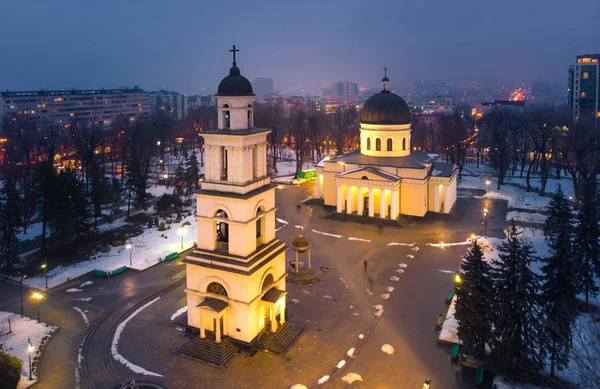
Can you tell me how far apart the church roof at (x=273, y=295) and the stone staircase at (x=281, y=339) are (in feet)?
5.07

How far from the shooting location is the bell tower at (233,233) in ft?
61.2

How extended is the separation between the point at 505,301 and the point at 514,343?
61.0 inches

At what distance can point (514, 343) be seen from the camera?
17.2m

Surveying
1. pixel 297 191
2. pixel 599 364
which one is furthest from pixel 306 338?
pixel 297 191

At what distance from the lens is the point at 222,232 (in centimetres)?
2025

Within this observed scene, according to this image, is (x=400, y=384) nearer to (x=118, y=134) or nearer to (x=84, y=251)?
(x=84, y=251)

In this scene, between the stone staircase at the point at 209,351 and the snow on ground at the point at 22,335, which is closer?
the stone staircase at the point at 209,351

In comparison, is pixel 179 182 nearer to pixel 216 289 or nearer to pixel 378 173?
pixel 378 173

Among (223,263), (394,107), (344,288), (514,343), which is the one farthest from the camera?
(394,107)

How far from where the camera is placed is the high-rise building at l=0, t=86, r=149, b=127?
99.8 metres

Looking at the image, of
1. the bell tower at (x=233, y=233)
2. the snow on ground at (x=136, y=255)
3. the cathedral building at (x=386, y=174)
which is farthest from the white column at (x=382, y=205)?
the bell tower at (x=233, y=233)

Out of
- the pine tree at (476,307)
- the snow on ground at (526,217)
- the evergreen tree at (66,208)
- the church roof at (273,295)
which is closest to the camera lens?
the pine tree at (476,307)

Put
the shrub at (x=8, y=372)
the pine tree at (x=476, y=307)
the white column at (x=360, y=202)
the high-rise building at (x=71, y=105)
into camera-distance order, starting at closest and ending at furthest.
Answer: the shrub at (x=8, y=372) < the pine tree at (x=476, y=307) < the white column at (x=360, y=202) < the high-rise building at (x=71, y=105)

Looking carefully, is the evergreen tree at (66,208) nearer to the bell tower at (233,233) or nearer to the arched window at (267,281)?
the bell tower at (233,233)
